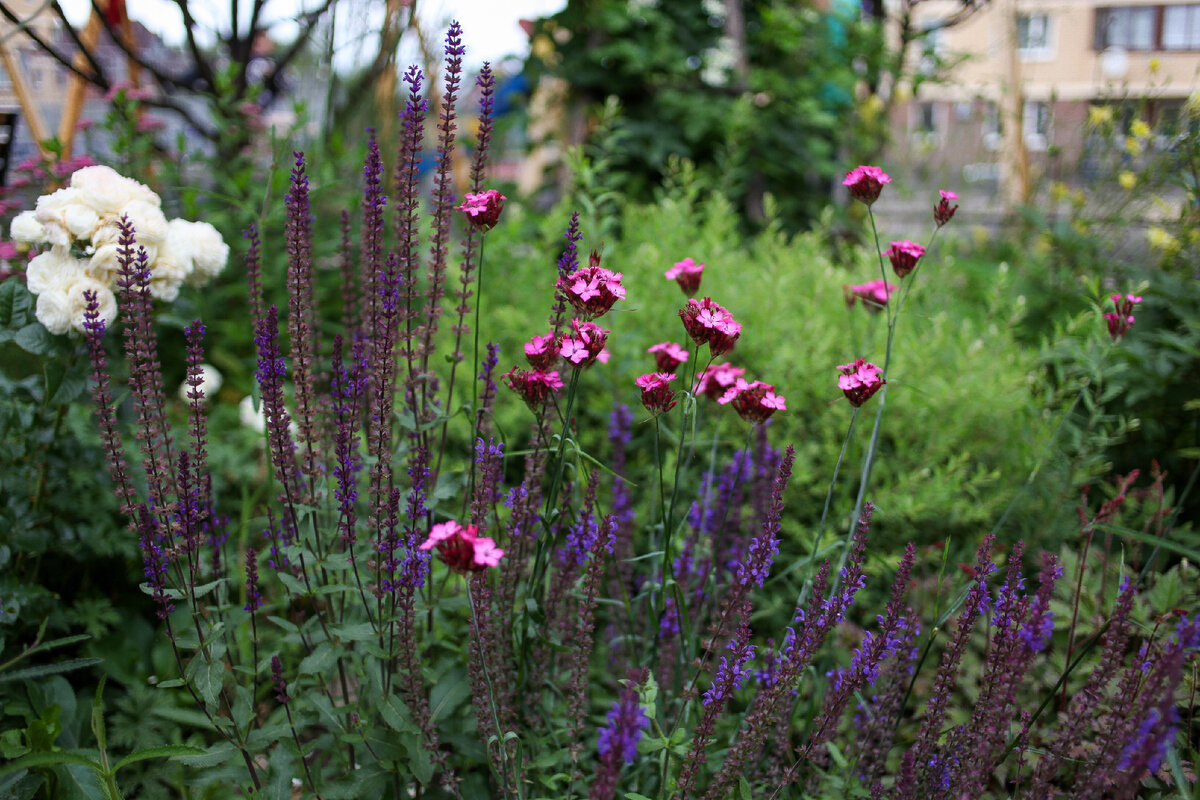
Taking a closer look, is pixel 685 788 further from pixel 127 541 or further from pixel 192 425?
pixel 127 541

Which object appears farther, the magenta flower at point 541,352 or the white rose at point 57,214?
the white rose at point 57,214

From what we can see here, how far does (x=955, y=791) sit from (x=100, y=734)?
1356mm

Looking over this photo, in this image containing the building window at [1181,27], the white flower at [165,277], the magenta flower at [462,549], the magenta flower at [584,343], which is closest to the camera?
the magenta flower at [462,549]

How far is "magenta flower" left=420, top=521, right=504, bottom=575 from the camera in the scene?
951mm

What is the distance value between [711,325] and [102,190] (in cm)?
137

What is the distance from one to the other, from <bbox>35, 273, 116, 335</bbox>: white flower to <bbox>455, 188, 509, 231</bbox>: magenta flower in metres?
0.92

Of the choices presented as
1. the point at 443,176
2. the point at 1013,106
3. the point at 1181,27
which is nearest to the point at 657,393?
the point at 443,176

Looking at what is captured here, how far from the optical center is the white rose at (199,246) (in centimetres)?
175

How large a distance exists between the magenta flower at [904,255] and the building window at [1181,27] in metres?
30.3

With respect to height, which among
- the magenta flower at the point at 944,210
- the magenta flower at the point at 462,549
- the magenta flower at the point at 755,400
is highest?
the magenta flower at the point at 944,210

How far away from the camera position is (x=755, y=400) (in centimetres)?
138

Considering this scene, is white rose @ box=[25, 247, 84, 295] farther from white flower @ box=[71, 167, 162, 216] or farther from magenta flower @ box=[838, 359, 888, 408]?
magenta flower @ box=[838, 359, 888, 408]

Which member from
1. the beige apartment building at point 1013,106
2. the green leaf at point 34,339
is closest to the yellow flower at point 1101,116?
the beige apartment building at point 1013,106

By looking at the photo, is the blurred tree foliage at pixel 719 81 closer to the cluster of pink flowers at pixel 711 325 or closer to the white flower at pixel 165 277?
the white flower at pixel 165 277
